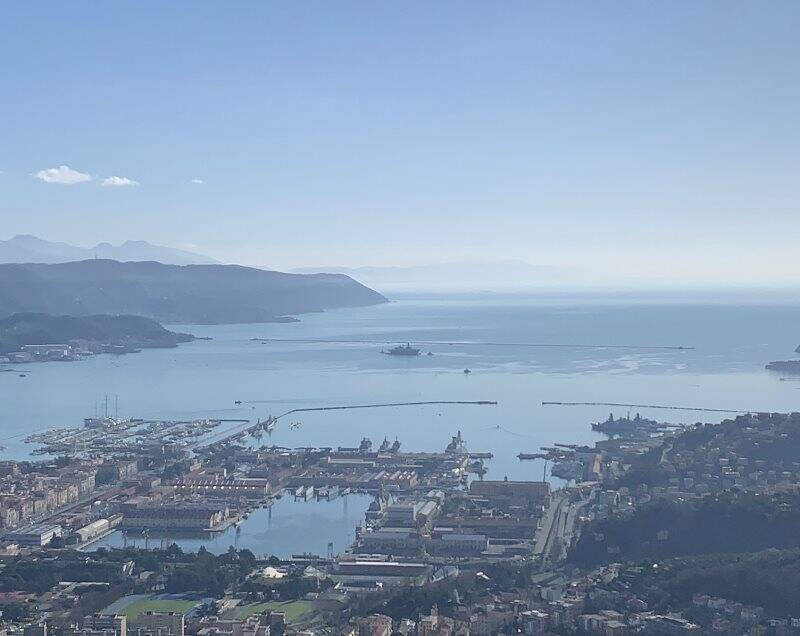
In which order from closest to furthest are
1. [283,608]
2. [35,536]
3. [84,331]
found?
[283,608], [35,536], [84,331]

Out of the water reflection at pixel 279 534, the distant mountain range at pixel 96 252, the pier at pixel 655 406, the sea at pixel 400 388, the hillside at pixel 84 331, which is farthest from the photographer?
the distant mountain range at pixel 96 252

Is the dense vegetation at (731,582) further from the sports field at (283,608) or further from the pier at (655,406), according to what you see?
the pier at (655,406)

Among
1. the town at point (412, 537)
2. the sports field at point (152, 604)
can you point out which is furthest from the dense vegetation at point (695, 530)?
the sports field at point (152, 604)

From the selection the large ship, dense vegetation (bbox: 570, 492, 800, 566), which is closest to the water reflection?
dense vegetation (bbox: 570, 492, 800, 566)

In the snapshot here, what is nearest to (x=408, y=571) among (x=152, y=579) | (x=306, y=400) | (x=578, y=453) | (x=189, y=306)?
(x=152, y=579)

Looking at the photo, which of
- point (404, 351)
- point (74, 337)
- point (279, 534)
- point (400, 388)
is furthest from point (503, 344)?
point (279, 534)

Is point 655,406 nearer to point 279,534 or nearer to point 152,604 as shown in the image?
point 279,534

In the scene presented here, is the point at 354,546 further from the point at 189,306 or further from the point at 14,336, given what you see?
the point at 189,306
